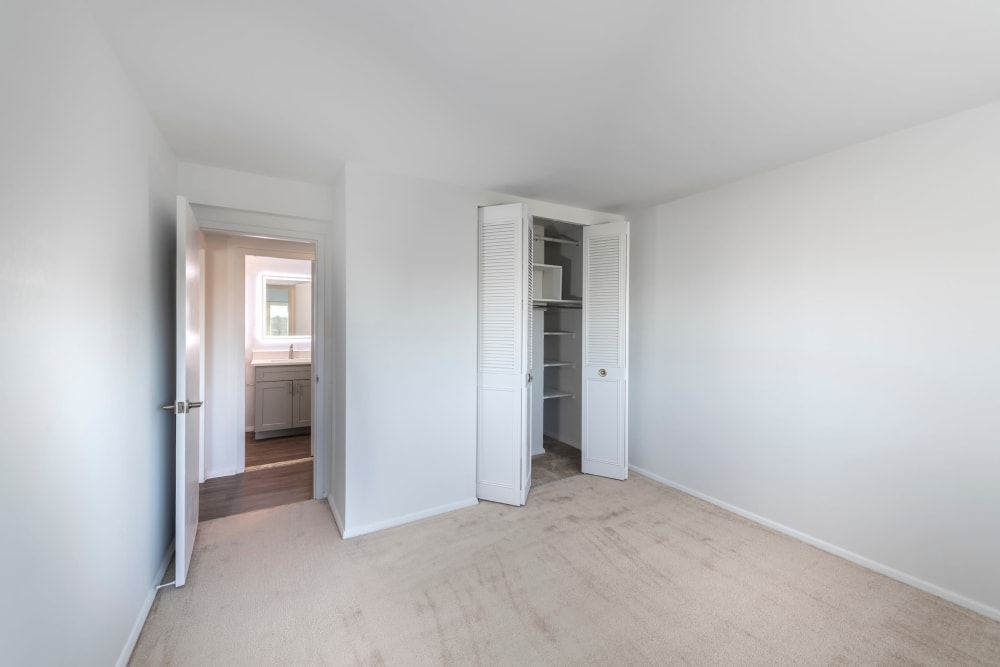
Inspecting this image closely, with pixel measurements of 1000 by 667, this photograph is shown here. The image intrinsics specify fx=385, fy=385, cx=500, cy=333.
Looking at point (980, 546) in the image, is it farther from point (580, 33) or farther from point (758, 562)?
point (580, 33)

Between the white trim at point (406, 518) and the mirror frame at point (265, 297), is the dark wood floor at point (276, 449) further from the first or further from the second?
the white trim at point (406, 518)

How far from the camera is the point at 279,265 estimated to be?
196 inches

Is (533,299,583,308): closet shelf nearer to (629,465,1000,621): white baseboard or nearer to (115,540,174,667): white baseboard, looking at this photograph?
(629,465,1000,621): white baseboard

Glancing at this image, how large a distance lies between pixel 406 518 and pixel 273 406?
278 cm

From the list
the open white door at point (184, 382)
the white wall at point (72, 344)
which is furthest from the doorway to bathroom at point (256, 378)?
the white wall at point (72, 344)

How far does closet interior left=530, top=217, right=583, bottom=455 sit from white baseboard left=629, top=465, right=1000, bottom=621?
1501 millimetres

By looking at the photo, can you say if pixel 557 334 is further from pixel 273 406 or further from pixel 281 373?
pixel 273 406

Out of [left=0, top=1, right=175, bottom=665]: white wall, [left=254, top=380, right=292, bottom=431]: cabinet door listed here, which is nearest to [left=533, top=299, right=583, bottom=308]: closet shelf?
[left=0, top=1, right=175, bottom=665]: white wall

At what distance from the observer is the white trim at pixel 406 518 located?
2.55m

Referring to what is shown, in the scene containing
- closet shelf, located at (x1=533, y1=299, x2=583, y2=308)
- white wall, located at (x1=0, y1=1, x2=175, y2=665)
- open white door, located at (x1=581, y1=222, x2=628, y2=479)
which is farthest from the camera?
closet shelf, located at (x1=533, y1=299, x2=583, y2=308)

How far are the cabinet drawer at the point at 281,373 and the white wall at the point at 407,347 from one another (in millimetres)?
2374

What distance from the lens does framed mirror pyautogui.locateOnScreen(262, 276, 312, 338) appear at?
4988mm

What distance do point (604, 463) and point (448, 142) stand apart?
2.93 meters

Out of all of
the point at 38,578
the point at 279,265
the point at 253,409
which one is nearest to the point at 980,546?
the point at 38,578
